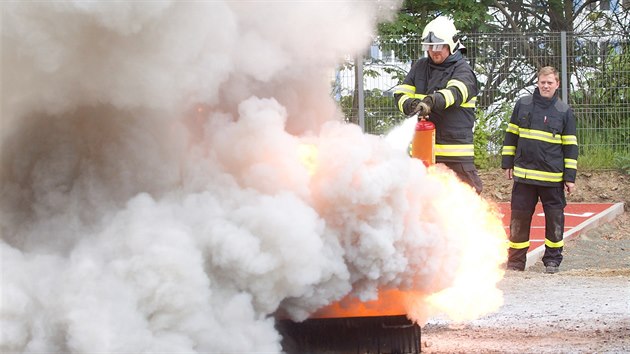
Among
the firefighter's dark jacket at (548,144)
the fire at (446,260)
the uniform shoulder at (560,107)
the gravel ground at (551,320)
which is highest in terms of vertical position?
the uniform shoulder at (560,107)

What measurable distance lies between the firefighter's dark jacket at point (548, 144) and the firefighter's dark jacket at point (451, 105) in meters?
1.56

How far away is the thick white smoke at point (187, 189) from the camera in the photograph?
452 cm

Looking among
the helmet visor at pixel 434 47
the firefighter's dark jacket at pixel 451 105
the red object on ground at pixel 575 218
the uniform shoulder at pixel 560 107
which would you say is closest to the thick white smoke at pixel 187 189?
the helmet visor at pixel 434 47

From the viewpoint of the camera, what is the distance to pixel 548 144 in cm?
895

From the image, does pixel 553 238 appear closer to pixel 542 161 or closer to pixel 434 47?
pixel 542 161

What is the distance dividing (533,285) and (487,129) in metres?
7.28

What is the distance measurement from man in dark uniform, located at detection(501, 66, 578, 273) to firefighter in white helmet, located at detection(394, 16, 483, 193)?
4.98 ft

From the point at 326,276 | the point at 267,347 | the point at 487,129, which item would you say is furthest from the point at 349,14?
the point at 487,129

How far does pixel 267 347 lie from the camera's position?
4848 mm

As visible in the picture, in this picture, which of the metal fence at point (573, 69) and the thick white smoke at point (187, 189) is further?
the metal fence at point (573, 69)

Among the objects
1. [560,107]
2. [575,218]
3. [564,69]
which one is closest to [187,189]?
[560,107]

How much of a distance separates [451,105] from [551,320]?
5.58 feet

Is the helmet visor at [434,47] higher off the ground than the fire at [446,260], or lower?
higher

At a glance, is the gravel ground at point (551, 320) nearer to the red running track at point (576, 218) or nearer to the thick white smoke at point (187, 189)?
the thick white smoke at point (187, 189)
